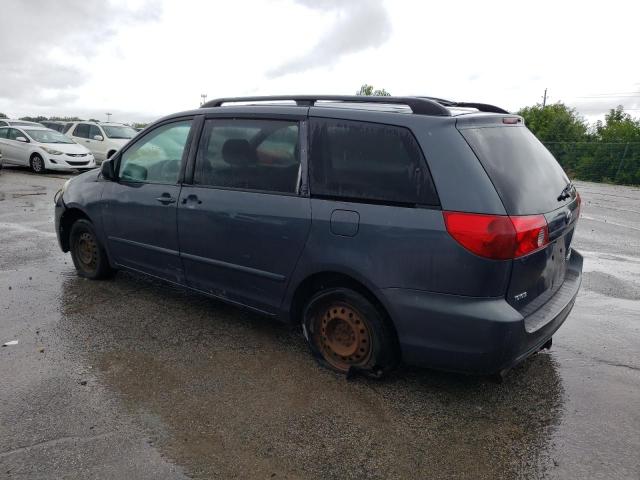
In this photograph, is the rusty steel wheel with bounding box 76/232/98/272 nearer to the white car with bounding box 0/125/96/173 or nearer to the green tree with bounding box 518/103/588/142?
the white car with bounding box 0/125/96/173

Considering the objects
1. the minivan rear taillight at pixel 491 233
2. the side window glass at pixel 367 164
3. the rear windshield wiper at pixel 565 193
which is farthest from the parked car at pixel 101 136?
the minivan rear taillight at pixel 491 233

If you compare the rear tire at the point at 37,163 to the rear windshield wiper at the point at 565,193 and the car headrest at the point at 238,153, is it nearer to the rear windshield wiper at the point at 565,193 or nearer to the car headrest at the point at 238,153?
the car headrest at the point at 238,153

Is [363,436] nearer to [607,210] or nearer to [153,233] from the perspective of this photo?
[153,233]

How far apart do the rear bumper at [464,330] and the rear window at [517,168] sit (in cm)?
57

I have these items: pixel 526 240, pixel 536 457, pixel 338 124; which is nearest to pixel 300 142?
pixel 338 124

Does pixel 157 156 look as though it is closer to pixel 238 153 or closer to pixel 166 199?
pixel 166 199

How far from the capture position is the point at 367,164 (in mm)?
3172

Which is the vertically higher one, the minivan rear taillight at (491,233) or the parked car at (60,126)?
the minivan rear taillight at (491,233)

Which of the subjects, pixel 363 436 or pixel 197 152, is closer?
pixel 363 436

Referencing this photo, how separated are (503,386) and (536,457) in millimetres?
732

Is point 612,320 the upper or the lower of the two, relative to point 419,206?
lower

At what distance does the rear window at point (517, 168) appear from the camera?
2.91 m

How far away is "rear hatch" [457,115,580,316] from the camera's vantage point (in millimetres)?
2906

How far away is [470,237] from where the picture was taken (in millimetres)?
2781
